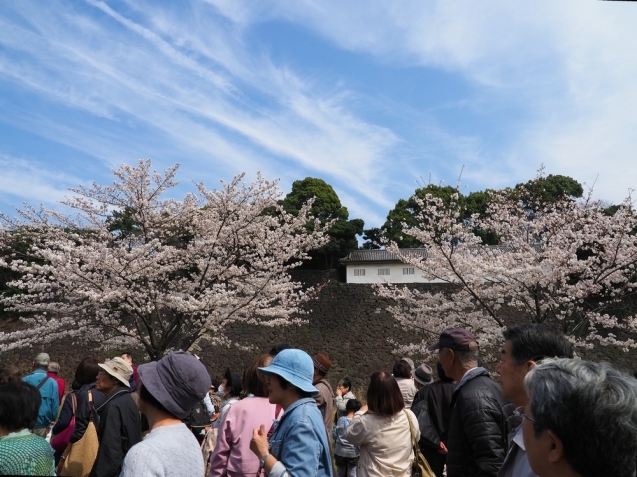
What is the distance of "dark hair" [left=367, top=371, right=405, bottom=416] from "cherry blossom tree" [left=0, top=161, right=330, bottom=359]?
618 cm

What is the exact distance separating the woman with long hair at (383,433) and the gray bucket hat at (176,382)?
60.9 inches

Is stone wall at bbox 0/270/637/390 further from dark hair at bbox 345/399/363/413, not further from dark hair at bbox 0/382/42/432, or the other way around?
dark hair at bbox 0/382/42/432

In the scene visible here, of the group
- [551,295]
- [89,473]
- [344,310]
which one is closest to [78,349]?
[344,310]

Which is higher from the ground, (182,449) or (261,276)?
(261,276)

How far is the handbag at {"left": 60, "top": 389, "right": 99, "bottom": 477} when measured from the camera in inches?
131

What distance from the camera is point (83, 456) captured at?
3363 mm

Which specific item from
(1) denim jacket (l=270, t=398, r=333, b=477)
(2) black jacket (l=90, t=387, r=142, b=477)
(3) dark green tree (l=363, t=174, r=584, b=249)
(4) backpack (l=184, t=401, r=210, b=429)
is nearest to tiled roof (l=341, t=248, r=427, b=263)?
(3) dark green tree (l=363, t=174, r=584, b=249)

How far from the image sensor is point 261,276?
446 inches

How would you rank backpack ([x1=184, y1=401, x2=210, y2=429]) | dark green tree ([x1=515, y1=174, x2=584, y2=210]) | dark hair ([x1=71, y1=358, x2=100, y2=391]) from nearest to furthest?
dark hair ([x1=71, y1=358, x2=100, y2=391])
backpack ([x1=184, y1=401, x2=210, y2=429])
dark green tree ([x1=515, y1=174, x2=584, y2=210])

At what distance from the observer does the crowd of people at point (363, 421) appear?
4.59ft

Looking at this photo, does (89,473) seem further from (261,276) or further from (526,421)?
(261,276)

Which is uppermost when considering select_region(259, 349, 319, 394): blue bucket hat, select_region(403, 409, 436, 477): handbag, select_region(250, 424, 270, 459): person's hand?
select_region(259, 349, 319, 394): blue bucket hat

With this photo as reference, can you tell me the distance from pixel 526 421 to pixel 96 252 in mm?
9092

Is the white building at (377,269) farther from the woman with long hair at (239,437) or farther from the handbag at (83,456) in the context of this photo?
the woman with long hair at (239,437)
